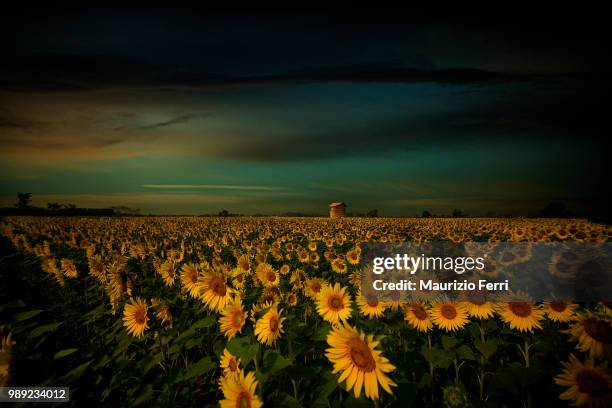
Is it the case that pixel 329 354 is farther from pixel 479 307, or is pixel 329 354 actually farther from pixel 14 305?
pixel 14 305

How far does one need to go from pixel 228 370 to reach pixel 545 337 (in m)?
3.46

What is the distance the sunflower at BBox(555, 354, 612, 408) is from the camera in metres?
2.41

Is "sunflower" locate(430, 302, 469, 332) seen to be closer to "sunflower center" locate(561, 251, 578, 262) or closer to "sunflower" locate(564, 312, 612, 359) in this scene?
"sunflower" locate(564, 312, 612, 359)

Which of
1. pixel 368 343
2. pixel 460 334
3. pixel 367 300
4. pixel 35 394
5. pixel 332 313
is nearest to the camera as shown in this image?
pixel 368 343

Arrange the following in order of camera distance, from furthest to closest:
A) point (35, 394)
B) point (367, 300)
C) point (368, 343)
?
point (367, 300)
point (35, 394)
point (368, 343)

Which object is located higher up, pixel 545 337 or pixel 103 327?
pixel 545 337

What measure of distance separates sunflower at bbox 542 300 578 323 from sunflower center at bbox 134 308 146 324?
4647 millimetres

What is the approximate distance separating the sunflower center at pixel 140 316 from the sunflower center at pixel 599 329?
452cm

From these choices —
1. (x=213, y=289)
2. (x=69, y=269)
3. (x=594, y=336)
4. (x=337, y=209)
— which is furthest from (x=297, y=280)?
(x=337, y=209)

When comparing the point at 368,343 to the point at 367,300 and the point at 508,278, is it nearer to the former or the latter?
the point at 367,300

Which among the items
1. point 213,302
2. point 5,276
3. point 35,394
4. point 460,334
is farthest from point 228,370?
point 5,276

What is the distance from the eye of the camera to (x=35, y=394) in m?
2.72

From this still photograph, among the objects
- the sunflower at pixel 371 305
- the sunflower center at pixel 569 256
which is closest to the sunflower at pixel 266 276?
the sunflower at pixel 371 305

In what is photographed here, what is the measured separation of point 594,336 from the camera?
2.86 meters
